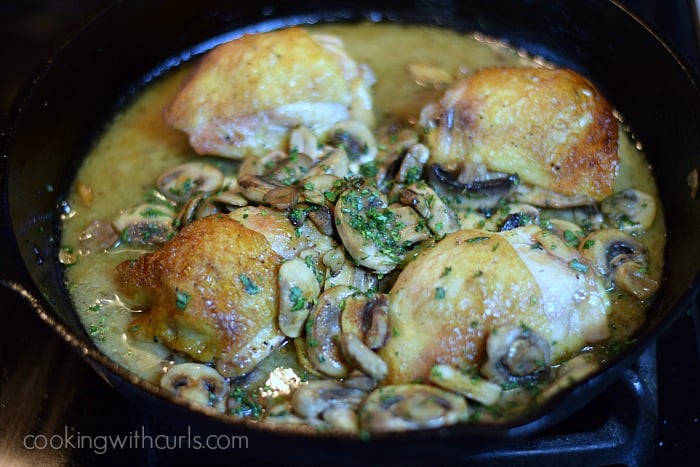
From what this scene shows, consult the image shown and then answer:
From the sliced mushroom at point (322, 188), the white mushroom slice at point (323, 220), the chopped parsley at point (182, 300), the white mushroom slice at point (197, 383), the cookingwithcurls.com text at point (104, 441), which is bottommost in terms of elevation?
the cookingwithcurls.com text at point (104, 441)

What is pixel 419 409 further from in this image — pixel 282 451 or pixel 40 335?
pixel 40 335

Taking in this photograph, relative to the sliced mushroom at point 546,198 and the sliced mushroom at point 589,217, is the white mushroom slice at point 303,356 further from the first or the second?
the sliced mushroom at point 589,217

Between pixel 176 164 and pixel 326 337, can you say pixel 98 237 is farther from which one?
pixel 326 337

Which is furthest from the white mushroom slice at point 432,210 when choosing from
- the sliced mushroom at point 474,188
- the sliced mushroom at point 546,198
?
the sliced mushroom at point 546,198

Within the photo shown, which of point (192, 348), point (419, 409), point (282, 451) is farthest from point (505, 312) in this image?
point (192, 348)

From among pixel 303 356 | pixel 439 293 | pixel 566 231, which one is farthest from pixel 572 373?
pixel 303 356
